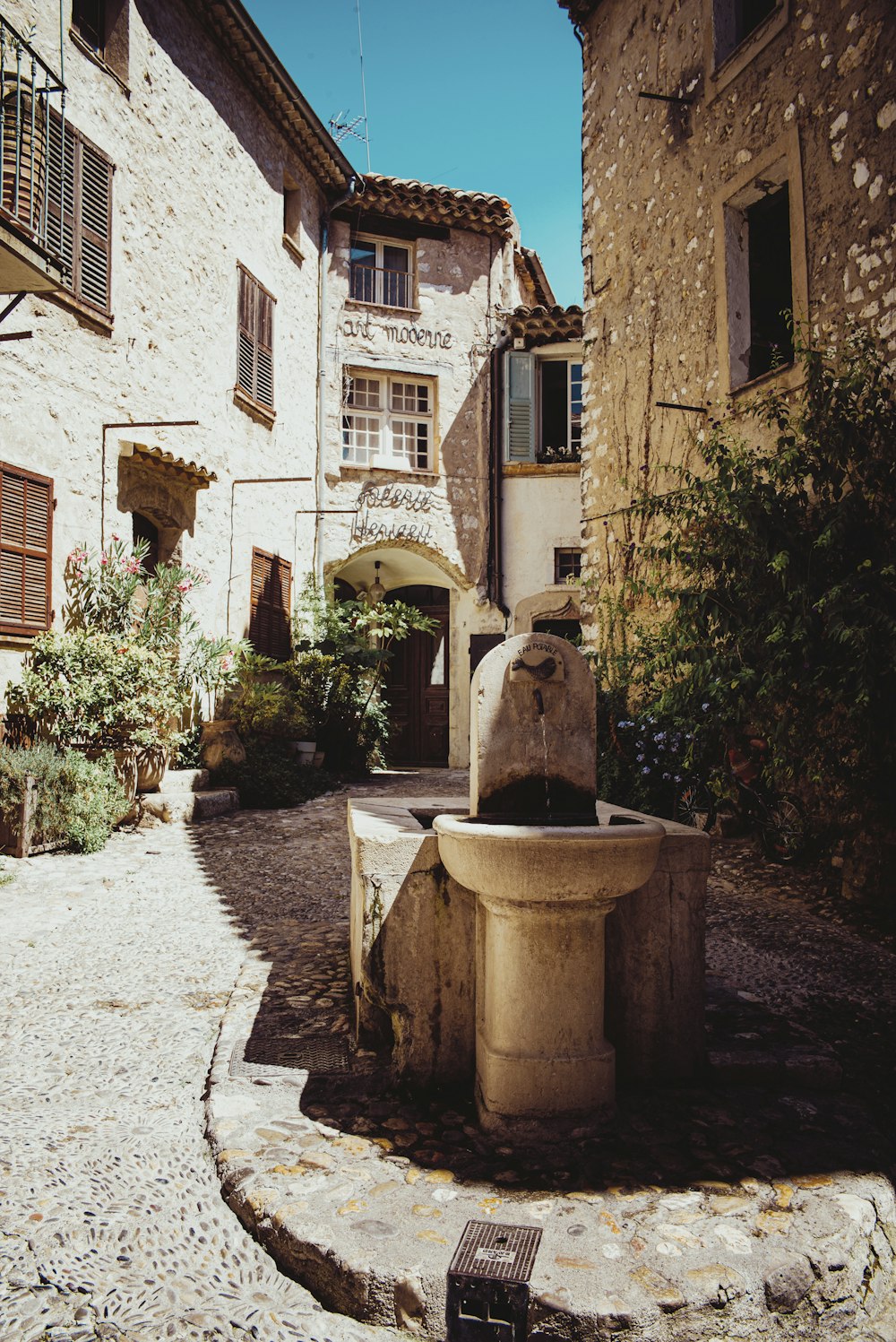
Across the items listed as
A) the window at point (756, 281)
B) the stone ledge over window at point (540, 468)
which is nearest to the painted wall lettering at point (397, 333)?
the stone ledge over window at point (540, 468)

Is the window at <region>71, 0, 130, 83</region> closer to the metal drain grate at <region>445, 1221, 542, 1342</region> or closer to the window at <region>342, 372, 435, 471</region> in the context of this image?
the window at <region>342, 372, 435, 471</region>

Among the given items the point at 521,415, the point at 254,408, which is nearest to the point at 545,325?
the point at 521,415

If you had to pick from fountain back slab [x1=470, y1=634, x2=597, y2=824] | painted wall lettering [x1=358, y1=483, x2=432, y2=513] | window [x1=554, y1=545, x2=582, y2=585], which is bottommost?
fountain back slab [x1=470, y1=634, x2=597, y2=824]

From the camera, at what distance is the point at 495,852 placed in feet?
7.68

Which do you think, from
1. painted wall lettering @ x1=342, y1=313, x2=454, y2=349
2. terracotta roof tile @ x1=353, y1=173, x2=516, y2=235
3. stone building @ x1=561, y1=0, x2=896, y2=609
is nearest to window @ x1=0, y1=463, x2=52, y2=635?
stone building @ x1=561, y1=0, x2=896, y2=609

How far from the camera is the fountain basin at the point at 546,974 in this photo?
2352 mm

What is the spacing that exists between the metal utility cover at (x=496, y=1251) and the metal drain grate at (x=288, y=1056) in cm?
101

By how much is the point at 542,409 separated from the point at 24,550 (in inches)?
350

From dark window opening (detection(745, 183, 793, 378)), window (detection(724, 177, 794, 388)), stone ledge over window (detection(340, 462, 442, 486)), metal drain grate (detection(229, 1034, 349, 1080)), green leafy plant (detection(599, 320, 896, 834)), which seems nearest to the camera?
metal drain grate (detection(229, 1034, 349, 1080))

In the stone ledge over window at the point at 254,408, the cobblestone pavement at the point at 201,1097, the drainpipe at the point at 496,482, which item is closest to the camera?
the cobblestone pavement at the point at 201,1097

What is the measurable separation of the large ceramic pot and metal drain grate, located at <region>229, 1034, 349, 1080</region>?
5.08 meters

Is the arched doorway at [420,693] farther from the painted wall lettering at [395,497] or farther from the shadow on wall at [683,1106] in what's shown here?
the shadow on wall at [683,1106]

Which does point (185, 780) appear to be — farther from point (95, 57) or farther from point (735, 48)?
point (735, 48)

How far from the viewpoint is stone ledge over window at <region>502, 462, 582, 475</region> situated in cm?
1346
